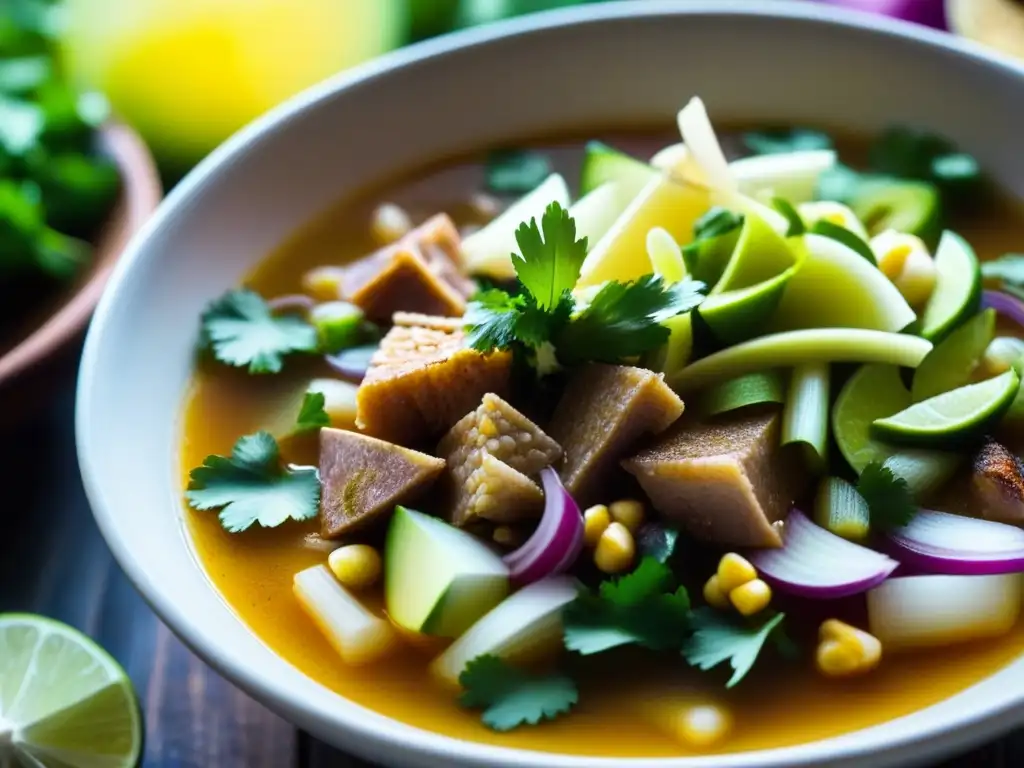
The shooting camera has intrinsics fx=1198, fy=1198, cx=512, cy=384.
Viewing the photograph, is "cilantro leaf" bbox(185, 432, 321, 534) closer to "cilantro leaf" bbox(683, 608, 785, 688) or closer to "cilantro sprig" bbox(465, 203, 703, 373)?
"cilantro sprig" bbox(465, 203, 703, 373)

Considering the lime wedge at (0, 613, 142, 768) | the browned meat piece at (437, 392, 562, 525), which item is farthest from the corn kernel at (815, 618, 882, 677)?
the lime wedge at (0, 613, 142, 768)

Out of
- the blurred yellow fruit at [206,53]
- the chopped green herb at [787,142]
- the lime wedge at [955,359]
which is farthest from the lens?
the blurred yellow fruit at [206,53]

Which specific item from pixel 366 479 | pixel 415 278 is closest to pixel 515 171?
pixel 415 278

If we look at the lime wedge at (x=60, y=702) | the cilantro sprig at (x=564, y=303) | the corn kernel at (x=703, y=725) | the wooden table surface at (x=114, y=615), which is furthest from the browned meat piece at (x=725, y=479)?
the lime wedge at (x=60, y=702)

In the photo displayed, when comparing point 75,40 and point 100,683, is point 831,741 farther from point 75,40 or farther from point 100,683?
point 75,40

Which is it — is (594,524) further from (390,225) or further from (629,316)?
(390,225)

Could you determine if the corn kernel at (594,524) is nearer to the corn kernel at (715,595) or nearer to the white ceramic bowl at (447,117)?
the corn kernel at (715,595)

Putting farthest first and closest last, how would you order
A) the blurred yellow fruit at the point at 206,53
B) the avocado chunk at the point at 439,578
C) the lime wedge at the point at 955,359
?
the blurred yellow fruit at the point at 206,53 → the lime wedge at the point at 955,359 → the avocado chunk at the point at 439,578
